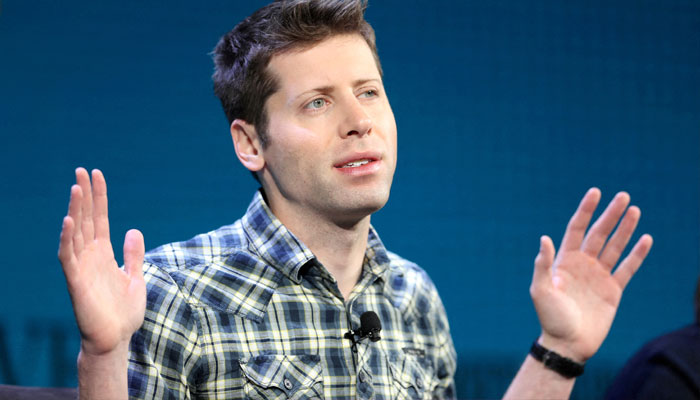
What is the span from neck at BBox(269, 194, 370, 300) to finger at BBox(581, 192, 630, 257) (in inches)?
20.4

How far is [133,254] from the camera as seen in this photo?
1.45 metres

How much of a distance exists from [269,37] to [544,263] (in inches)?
32.2

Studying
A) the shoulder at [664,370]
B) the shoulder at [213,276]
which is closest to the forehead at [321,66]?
the shoulder at [213,276]

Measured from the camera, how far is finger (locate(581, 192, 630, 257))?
150cm

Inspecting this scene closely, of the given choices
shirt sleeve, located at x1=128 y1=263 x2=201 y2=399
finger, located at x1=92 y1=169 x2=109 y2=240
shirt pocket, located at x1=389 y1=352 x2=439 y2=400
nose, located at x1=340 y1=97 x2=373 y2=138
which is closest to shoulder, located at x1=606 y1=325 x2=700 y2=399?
shirt pocket, located at x1=389 y1=352 x2=439 y2=400

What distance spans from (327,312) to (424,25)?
5.16 ft

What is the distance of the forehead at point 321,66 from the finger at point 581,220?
1.94ft

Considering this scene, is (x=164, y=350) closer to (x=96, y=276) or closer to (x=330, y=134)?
(x=96, y=276)

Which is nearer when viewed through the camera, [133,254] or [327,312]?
[133,254]

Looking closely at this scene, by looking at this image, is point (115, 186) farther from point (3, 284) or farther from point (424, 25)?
point (424, 25)

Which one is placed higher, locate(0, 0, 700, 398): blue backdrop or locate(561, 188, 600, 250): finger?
locate(0, 0, 700, 398): blue backdrop

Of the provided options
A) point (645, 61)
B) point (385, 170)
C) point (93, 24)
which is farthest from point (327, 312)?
point (645, 61)

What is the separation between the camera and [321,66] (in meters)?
1.81

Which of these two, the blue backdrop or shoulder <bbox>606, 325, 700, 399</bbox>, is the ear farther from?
shoulder <bbox>606, 325, 700, 399</bbox>
